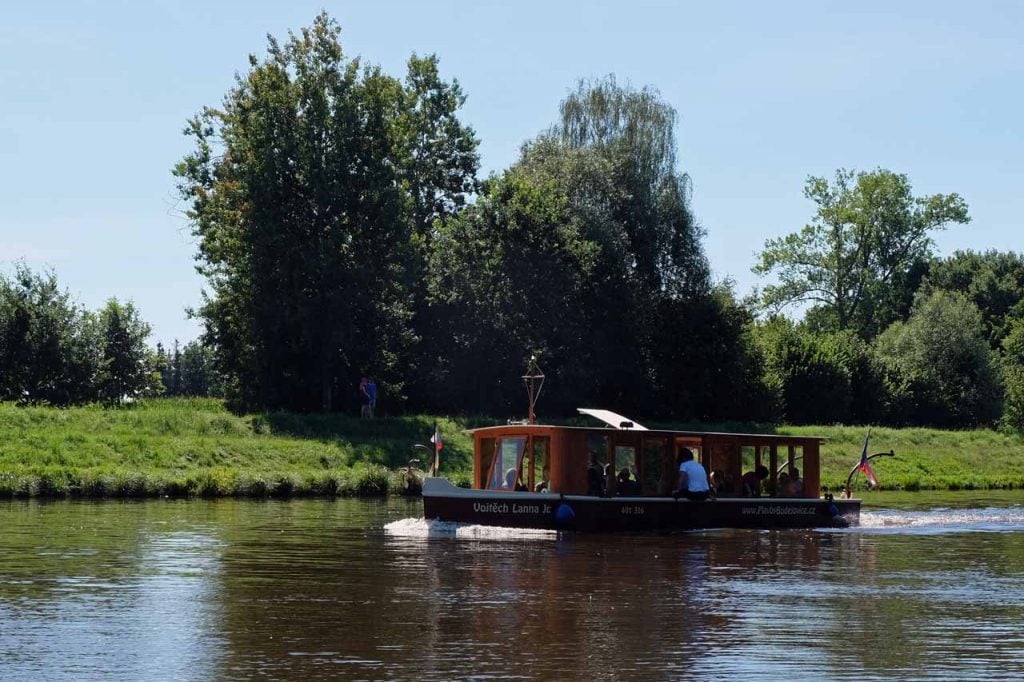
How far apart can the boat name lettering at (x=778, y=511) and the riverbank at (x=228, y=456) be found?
55.2 ft

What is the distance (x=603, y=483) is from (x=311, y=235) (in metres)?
31.5

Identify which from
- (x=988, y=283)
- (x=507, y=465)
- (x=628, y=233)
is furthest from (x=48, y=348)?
(x=988, y=283)

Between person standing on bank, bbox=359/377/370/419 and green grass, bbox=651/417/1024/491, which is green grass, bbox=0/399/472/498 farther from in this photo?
green grass, bbox=651/417/1024/491

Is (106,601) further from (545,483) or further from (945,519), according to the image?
(945,519)

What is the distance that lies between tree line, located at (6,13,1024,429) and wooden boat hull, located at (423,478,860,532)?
29416 mm

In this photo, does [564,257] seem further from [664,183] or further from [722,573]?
[722,573]

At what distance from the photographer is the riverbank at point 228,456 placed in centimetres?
4472

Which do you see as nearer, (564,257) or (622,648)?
(622,648)

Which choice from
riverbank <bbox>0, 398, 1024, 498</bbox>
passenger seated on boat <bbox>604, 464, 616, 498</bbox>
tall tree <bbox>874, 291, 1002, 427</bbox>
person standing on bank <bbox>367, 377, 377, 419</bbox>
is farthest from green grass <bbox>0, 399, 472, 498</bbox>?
tall tree <bbox>874, 291, 1002, 427</bbox>

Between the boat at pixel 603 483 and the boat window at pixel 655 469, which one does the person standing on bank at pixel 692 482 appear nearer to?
the boat at pixel 603 483

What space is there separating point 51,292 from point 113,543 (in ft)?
139

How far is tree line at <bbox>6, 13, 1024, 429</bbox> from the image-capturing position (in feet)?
202

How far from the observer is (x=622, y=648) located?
55.2ft

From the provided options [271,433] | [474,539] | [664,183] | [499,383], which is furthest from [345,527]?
[664,183]
